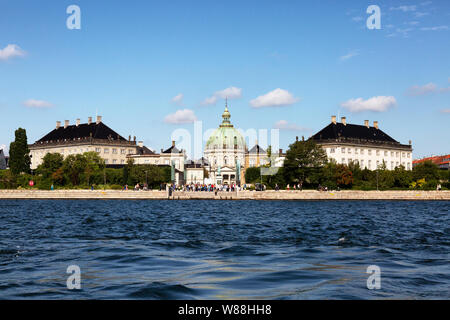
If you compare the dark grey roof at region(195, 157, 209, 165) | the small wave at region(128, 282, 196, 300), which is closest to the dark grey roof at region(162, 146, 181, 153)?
the dark grey roof at region(195, 157, 209, 165)

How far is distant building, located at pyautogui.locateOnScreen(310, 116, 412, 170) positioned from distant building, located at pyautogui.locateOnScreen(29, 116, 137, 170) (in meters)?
51.5

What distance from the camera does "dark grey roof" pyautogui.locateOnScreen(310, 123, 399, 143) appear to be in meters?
133

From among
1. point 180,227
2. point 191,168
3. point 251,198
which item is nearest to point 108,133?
point 191,168

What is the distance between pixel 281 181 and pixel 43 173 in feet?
149

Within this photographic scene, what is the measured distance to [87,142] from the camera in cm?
13512

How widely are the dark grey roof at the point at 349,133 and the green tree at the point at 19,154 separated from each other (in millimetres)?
68724

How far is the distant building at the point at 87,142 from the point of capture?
137000mm

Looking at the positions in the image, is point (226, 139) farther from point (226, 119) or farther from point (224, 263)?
point (224, 263)

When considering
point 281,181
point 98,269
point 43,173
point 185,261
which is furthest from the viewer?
point 43,173

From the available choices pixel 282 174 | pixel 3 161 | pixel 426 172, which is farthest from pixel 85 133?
pixel 426 172

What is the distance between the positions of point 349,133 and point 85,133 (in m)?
69.0

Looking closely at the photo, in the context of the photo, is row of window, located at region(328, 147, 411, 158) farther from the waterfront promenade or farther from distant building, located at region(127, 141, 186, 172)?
the waterfront promenade

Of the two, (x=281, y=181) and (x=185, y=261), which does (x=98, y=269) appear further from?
(x=281, y=181)
